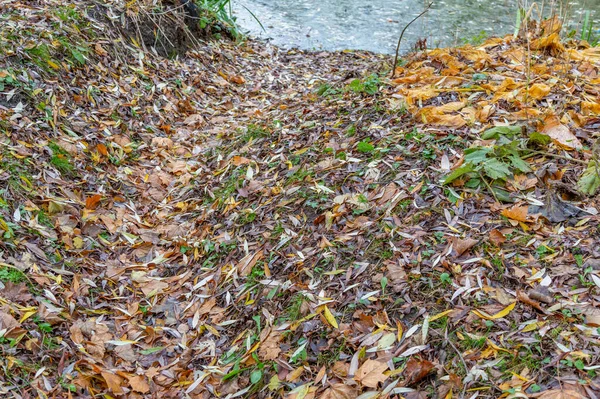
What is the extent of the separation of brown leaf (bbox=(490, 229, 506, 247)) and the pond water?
15.2 ft

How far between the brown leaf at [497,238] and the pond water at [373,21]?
4624 mm

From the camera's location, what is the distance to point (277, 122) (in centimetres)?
405

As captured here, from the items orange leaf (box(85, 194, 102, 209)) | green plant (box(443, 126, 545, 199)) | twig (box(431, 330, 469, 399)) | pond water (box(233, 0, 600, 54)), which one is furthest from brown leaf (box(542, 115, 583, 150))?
pond water (box(233, 0, 600, 54))

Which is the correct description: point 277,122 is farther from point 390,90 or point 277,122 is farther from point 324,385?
point 324,385

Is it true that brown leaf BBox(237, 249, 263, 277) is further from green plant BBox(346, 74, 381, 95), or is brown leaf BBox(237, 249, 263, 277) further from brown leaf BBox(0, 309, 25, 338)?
green plant BBox(346, 74, 381, 95)

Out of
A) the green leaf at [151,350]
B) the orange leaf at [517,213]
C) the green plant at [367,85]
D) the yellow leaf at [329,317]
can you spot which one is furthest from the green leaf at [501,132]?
the green leaf at [151,350]

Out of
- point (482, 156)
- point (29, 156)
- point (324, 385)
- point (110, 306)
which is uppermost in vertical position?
point (482, 156)

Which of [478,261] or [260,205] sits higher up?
[478,261]

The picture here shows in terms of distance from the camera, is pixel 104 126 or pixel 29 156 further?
pixel 104 126

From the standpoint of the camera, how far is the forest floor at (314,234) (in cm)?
206

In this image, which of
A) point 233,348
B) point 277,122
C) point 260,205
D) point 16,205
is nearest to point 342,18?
point 277,122

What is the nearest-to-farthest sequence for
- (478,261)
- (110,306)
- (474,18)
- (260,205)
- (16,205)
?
(478,261) → (110,306) → (16,205) → (260,205) → (474,18)

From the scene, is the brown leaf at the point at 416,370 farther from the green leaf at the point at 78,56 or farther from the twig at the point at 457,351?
the green leaf at the point at 78,56

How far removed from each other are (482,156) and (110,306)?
6.75ft
